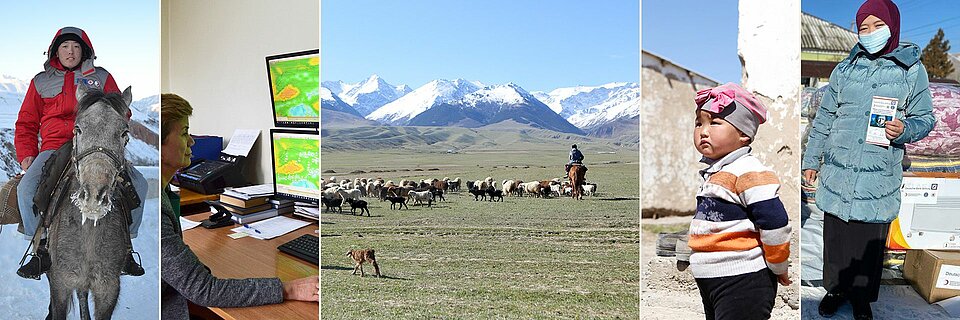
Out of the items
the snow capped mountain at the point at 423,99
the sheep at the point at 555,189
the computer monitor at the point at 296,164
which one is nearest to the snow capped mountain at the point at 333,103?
the snow capped mountain at the point at 423,99

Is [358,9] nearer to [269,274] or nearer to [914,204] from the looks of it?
[269,274]

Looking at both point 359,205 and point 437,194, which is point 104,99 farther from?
point 437,194

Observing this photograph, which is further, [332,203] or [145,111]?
[332,203]

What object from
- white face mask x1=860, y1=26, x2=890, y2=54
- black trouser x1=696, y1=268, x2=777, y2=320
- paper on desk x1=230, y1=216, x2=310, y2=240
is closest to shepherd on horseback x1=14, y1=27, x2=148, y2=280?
paper on desk x1=230, y1=216, x2=310, y2=240

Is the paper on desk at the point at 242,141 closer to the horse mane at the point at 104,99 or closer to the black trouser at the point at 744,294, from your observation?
the horse mane at the point at 104,99

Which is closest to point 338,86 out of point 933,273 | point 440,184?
point 440,184

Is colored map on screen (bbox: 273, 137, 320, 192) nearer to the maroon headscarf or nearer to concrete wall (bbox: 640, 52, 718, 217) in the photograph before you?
concrete wall (bbox: 640, 52, 718, 217)

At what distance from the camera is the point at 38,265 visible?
2057 millimetres

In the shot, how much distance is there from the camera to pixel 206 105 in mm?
3320

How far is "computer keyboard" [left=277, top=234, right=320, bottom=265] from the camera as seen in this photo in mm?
2301

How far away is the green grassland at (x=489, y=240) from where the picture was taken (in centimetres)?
324

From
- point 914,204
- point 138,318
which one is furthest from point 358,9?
point 914,204

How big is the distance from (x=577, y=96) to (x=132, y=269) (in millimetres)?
2300

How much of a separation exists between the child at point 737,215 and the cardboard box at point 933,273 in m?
0.82
